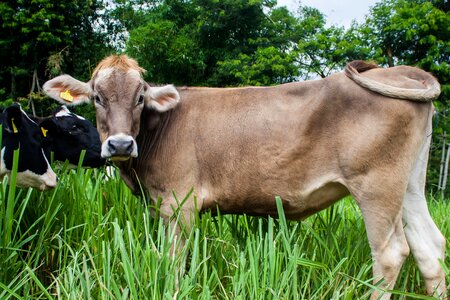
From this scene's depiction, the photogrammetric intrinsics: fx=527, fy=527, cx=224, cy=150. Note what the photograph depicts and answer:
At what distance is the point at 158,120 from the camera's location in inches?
156

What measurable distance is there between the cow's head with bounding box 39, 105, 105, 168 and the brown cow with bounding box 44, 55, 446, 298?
2.34m

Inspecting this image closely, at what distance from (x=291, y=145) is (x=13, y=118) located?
2017mm

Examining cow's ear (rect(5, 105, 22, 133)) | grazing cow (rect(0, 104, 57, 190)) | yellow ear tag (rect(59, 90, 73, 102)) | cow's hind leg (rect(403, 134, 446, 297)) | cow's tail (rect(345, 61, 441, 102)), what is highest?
cow's tail (rect(345, 61, 441, 102))

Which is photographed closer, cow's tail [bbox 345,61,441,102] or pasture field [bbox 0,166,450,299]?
pasture field [bbox 0,166,450,299]

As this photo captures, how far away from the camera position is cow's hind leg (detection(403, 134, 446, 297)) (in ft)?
11.6

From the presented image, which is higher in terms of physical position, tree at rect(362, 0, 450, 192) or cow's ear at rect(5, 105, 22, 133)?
tree at rect(362, 0, 450, 192)

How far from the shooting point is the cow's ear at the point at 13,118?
3805 millimetres

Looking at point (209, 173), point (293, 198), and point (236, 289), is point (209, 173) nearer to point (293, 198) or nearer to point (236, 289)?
point (293, 198)

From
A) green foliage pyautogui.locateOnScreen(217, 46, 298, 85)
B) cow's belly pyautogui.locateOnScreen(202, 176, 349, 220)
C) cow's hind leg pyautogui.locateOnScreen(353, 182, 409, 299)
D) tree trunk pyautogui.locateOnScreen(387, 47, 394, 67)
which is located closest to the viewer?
cow's hind leg pyautogui.locateOnScreen(353, 182, 409, 299)

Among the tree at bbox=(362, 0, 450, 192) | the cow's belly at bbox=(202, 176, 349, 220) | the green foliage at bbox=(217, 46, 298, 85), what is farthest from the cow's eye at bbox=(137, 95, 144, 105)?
the green foliage at bbox=(217, 46, 298, 85)

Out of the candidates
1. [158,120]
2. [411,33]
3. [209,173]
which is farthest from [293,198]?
[411,33]

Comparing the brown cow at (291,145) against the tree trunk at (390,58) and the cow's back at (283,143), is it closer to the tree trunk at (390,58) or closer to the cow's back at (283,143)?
the cow's back at (283,143)

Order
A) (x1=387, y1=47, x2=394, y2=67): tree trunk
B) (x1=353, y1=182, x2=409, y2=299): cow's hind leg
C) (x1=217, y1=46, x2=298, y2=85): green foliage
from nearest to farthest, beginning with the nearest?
(x1=353, y1=182, x2=409, y2=299): cow's hind leg < (x1=217, y1=46, x2=298, y2=85): green foliage < (x1=387, y1=47, x2=394, y2=67): tree trunk

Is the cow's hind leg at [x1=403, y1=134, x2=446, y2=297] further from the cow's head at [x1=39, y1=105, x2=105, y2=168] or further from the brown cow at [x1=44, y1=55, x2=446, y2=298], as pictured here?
the cow's head at [x1=39, y1=105, x2=105, y2=168]
